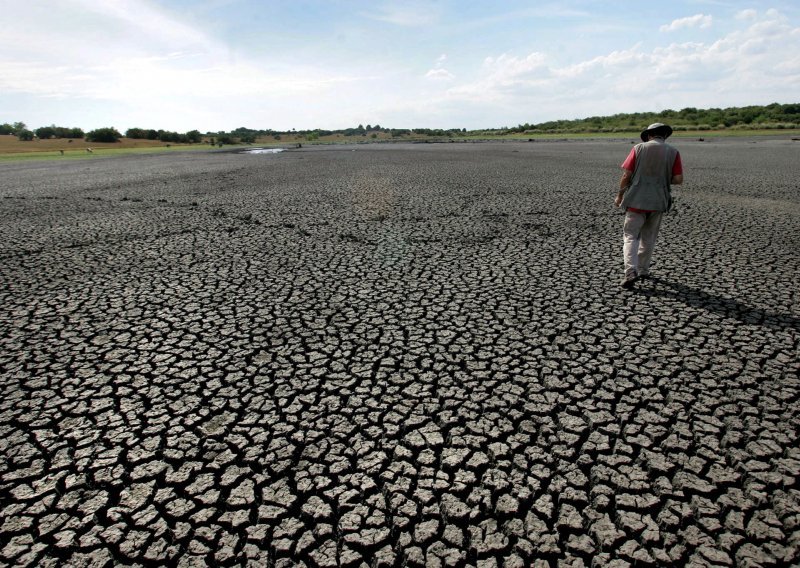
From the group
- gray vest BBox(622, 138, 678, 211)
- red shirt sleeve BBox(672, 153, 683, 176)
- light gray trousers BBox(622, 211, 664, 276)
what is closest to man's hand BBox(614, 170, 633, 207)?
gray vest BBox(622, 138, 678, 211)

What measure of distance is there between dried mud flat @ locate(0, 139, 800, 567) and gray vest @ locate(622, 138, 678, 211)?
974 millimetres

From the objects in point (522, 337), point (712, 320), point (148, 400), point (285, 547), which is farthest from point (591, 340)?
point (148, 400)

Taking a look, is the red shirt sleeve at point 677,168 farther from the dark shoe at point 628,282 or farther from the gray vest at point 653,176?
the dark shoe at point 628,282

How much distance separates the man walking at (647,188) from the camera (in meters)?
5.14

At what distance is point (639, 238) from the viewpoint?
550 centimetres

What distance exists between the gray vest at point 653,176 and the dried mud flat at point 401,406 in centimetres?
97

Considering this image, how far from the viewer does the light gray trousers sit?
209 inches

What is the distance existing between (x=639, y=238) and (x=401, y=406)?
4.04 metres

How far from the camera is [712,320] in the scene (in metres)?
4.33

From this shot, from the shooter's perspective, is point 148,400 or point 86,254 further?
point 86,254

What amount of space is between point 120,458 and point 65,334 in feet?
7.43

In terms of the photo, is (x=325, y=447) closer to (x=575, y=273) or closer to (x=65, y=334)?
(x=65, y=334)

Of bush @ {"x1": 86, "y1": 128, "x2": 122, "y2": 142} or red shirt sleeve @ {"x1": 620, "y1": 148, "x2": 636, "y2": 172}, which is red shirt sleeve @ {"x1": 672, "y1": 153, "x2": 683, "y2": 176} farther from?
bush @ {"x1": 86, "y1": 128, "x2": 122, "y2": 142}

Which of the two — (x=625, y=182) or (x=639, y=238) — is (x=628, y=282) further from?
(x=625, y=182)
